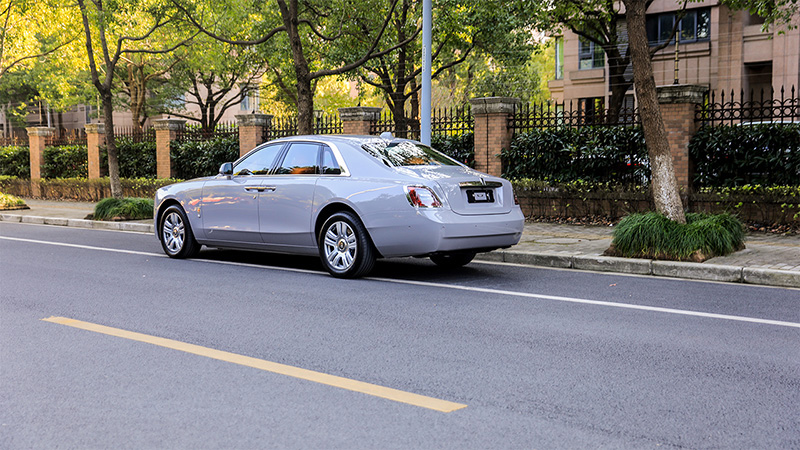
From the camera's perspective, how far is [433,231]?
8.02m

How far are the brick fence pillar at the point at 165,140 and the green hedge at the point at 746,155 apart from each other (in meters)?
15.0

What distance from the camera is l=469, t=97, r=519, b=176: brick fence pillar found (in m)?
15.8

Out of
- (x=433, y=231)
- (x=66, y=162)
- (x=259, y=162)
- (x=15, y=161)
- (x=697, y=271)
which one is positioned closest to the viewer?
(x=433, y=231)

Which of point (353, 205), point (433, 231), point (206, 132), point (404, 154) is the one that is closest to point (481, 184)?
point (433, 231)

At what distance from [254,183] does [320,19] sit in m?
15.6

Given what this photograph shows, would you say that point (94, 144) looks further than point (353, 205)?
Yes

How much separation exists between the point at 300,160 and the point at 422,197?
79.4 inches

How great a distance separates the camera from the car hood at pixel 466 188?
823cm

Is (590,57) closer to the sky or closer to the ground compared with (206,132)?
closer to the sky

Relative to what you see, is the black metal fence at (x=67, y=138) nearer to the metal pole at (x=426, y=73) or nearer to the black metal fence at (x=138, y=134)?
the black metal fence at (x=138, y=134)

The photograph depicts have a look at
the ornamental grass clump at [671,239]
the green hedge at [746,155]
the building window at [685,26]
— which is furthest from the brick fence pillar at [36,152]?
the building window at [685,26]

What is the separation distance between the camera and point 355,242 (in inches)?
339

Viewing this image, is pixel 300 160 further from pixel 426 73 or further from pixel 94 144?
pixel 94 144

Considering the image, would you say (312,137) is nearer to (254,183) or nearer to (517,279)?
(254,183)
